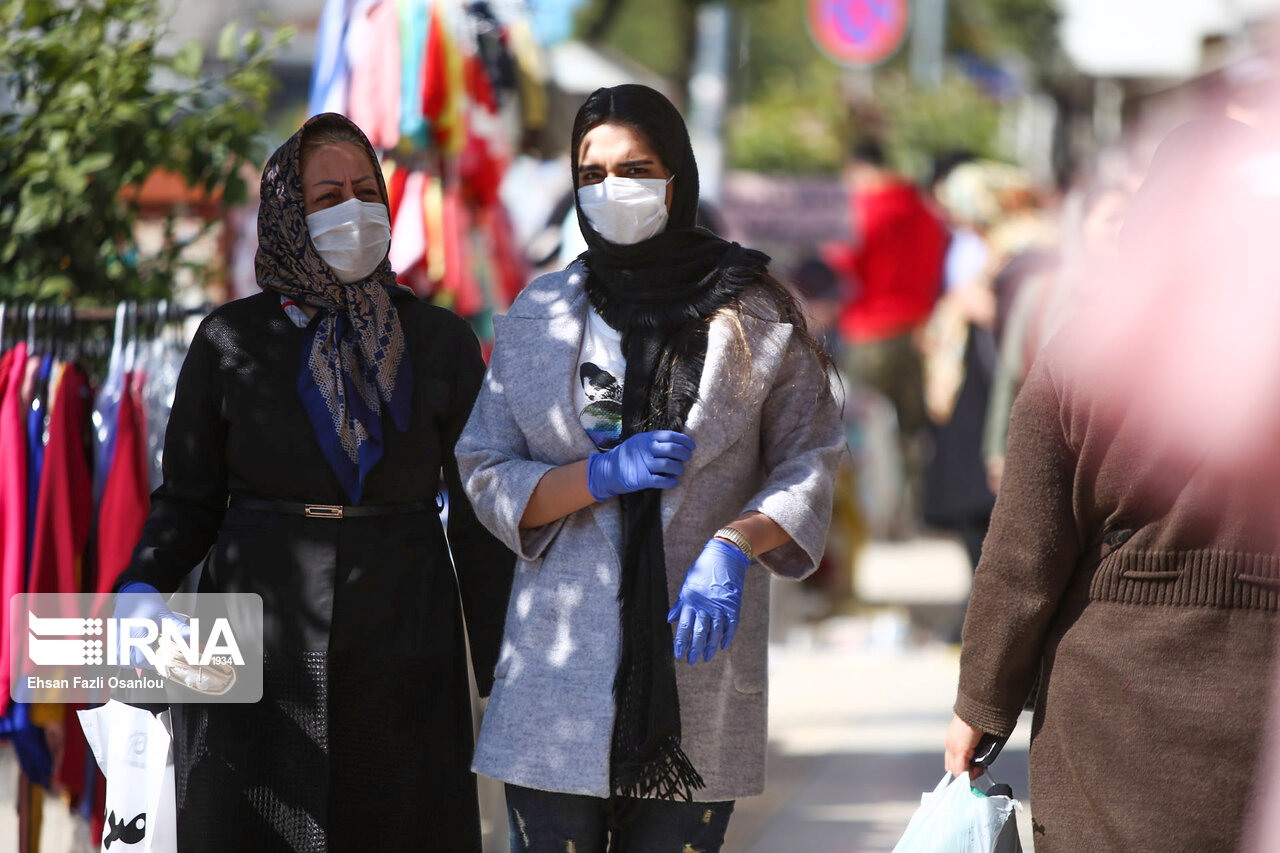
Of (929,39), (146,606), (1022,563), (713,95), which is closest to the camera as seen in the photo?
(1022,563)

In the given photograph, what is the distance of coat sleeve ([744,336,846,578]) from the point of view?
108 inches

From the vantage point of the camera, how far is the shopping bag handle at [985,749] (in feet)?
8.92

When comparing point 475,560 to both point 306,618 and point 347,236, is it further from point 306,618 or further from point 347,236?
point 347,236

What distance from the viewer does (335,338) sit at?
3.09 m

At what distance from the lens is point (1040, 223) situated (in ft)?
26.5

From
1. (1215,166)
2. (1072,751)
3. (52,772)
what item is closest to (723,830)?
(1072,751)

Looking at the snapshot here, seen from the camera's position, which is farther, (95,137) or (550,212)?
(550,212)

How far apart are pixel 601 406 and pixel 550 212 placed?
12.0 feet

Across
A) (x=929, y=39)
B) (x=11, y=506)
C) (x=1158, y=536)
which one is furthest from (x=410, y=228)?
(x=929, y=39)

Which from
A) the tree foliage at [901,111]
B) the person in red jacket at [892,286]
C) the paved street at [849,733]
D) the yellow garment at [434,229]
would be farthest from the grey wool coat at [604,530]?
the tree foliage at [901,111]

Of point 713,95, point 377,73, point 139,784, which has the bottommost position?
point 139,784

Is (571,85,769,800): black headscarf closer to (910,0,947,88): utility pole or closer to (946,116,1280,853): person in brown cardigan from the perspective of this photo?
(946,116,1280,853): person in brown cardigan

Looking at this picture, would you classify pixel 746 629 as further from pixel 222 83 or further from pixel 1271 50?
pixel 222 83

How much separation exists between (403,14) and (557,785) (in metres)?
3.56
